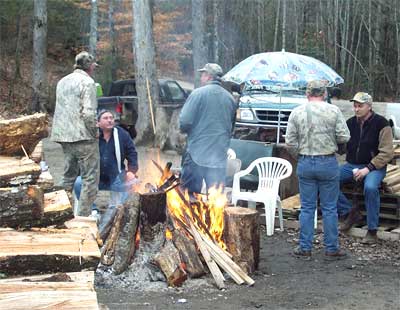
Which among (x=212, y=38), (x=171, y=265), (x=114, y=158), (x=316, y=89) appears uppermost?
(x=212, y=38)

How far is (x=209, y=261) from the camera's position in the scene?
5.91 meters

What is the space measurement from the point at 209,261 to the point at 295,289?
82 cm

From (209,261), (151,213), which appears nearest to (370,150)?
(209,261)

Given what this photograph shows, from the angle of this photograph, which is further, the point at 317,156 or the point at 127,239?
the point at 317,156

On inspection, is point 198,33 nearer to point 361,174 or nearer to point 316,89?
point 361,174

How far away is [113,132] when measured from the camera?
7.37m

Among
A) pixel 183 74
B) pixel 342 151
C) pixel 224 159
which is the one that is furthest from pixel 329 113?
pixel 183 74

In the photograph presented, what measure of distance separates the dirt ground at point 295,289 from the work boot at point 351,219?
0.60 metres

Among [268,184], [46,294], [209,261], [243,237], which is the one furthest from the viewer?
[268,184]

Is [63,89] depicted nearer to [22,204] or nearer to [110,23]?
[22,204]

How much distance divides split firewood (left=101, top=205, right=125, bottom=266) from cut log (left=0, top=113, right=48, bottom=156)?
2.15 m

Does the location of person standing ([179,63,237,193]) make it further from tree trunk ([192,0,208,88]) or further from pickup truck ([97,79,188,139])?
tree trunk ([192,0,208,88])

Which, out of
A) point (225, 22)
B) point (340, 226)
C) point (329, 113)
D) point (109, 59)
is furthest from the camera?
point (225, 22)

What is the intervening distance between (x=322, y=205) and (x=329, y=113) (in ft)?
3.23
